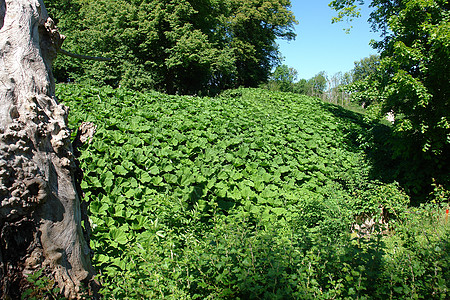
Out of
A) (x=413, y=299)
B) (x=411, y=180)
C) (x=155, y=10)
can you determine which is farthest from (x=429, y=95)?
(x=155, y=10)

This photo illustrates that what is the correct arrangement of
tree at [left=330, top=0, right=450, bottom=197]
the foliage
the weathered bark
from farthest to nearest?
the foliage, tree at [left=330, top=0, right=450, bottom=197], the weathered bark

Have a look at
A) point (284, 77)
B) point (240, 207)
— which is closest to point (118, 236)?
point (240, 207)

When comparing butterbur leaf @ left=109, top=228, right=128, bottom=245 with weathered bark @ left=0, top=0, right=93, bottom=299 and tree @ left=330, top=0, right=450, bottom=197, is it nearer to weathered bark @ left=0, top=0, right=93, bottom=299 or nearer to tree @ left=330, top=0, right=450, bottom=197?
weathered bark @ left=0, top=0, right=93, bottom=299

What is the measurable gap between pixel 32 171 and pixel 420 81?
7001 mm

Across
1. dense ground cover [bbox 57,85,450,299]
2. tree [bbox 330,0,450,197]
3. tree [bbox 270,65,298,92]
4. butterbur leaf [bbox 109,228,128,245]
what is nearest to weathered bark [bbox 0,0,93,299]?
dense ground cover [bbox 57,85,450,299]

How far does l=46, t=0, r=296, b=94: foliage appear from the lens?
18.2 meters

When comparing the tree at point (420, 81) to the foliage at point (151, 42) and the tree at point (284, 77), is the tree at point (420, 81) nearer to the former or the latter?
the foliage at point (151, 42)

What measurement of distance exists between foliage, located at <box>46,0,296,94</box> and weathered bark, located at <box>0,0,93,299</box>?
16199 mm

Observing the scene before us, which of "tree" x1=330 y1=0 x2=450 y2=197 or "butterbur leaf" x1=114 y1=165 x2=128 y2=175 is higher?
"tree" x1=330 y1=0 x2=450 y2=197

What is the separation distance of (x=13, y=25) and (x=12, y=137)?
836mm

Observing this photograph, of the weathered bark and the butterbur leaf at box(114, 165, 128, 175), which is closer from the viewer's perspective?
the weathered bark

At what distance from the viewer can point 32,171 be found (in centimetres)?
197

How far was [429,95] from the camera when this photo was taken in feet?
19.3

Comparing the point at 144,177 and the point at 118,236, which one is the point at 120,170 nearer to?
the point at 144,177
